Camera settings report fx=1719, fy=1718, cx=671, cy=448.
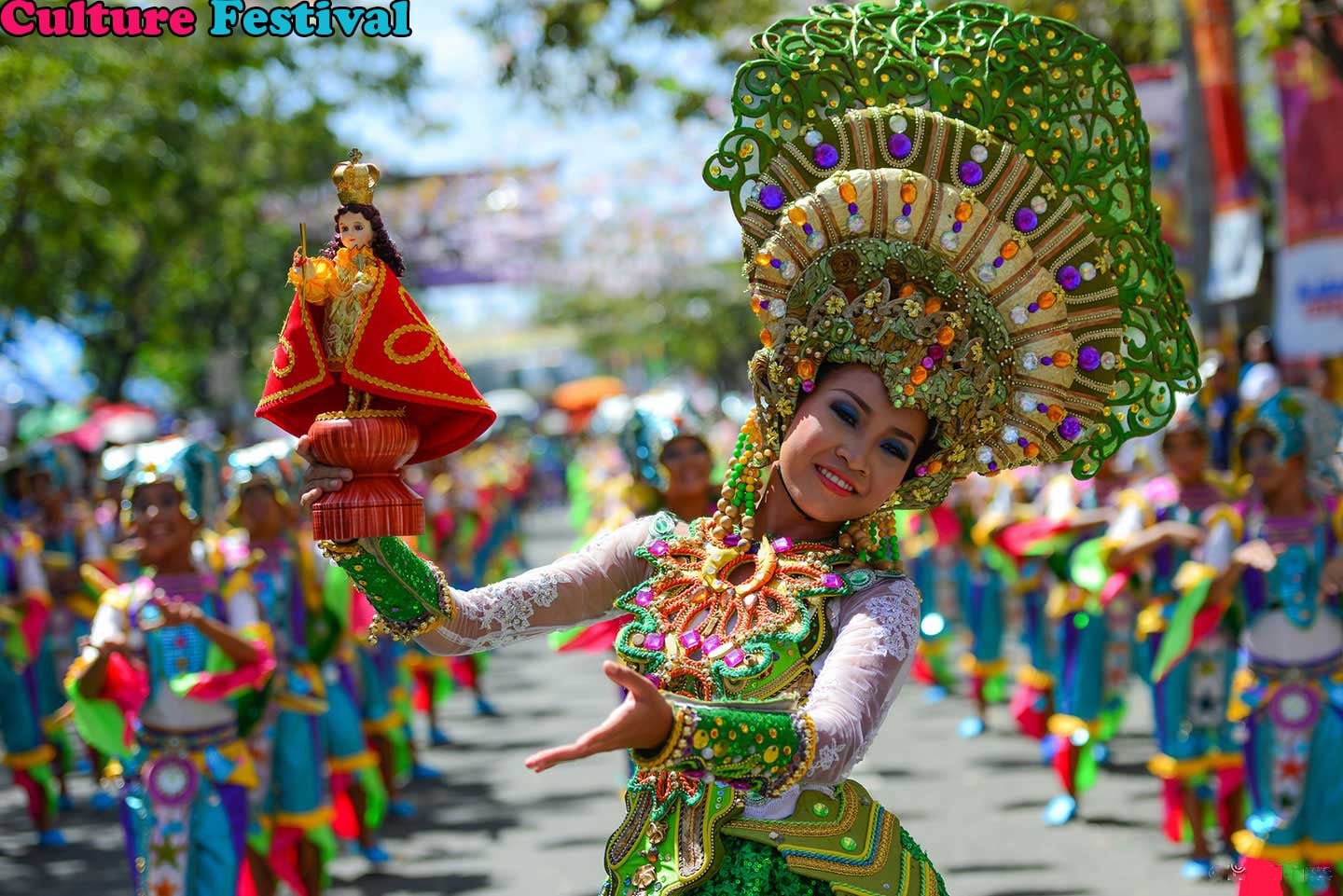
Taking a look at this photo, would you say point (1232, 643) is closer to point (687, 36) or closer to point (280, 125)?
point (687, 36)

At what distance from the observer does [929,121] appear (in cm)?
326

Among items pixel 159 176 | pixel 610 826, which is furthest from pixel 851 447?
pixel 159 176

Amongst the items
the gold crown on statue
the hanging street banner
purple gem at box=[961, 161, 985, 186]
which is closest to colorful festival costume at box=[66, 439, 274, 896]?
the gold crown on statue

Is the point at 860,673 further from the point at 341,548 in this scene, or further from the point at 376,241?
the point at 376,241

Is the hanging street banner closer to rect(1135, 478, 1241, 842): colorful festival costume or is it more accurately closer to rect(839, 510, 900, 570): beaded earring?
rect(1135, 478, 1241, 842): colorful festival costume

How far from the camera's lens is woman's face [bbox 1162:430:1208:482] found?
309 inches

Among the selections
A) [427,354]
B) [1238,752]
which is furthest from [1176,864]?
[427,354]

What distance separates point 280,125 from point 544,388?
4846cm

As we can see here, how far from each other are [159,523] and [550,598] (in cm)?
319

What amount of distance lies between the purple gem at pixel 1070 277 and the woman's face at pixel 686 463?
157 inches

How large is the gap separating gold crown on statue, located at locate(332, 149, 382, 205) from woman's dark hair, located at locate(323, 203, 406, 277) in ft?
0.04

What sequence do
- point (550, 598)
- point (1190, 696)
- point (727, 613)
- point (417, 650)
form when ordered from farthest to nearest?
1. point (417, 650)
2. point (1190, 696)
3. point (550, 598)
4. point (727, 613)

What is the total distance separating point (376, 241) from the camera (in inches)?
118

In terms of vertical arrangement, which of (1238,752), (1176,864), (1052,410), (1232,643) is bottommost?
(1176,864)
